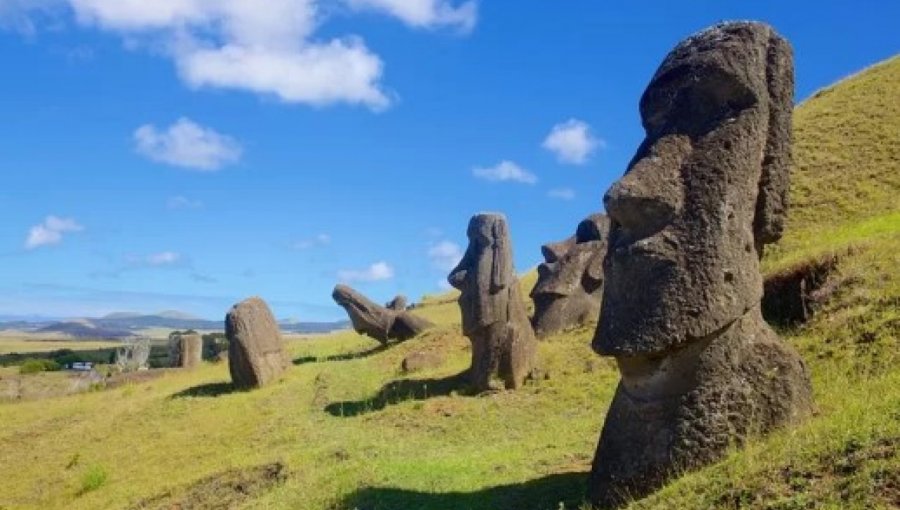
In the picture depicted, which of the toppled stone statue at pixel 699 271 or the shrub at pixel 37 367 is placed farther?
the shrub at pixel 37 367

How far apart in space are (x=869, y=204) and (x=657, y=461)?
20.5 meters

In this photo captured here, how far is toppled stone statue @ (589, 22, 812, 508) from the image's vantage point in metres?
7.52

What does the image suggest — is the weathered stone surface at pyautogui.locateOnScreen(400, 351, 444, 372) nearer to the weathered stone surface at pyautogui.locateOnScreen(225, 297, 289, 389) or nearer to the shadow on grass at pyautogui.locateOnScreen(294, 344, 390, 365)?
the weathered stone surface at pyautogui.locateOnScreen(225, 297, 289, 389)

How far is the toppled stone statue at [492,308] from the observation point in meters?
17.6

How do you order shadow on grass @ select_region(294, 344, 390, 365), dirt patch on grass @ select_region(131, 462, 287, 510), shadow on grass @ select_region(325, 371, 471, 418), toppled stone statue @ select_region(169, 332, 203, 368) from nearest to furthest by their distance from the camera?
dirt patch on grass @ select_region(131, 462, 287, 510) < shadow on grass @ select_region(325, 371, 471, 418) < shadow on grass @ select_region(294, 344, 390, 365) < toppled stone statue @ select_region(169, 332, 203, 368)

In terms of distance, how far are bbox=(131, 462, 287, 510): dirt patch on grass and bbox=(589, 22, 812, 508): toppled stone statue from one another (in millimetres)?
6250

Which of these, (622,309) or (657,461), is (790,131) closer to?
(622,309)

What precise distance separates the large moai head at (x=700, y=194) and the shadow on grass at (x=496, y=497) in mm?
1745

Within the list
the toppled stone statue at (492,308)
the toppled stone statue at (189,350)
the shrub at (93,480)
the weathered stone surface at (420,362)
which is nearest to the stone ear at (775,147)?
the toppled stone statue at (492,308)

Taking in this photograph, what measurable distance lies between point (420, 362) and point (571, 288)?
4.10 metres

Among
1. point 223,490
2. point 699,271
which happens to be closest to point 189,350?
point 223,490

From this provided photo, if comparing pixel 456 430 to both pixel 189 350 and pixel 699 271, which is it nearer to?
pixel 699 271

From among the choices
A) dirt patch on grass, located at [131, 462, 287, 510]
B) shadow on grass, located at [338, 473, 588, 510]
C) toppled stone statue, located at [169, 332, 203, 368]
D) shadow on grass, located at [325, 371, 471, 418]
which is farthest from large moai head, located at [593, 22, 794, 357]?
toppled stone statue, located at [169, 332, 203, 368]

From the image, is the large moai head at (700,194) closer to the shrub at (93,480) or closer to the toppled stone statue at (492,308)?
the toppled stone statue at (492,308)
